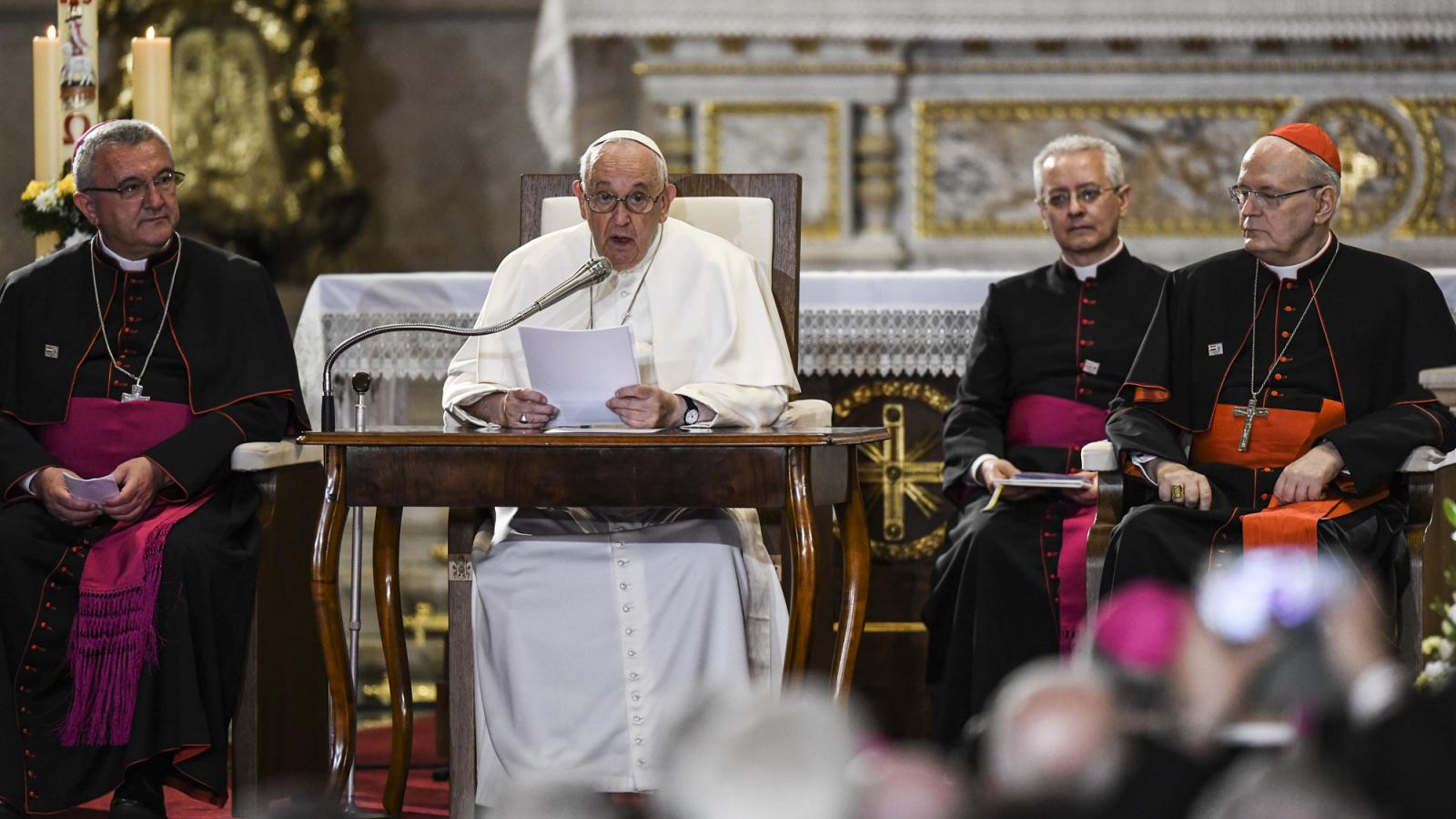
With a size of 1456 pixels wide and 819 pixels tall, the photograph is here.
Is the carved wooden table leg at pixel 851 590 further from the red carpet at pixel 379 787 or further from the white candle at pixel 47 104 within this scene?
the white candle at pixel 47 104

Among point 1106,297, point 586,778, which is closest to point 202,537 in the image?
point 586,778

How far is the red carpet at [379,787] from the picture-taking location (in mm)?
4152

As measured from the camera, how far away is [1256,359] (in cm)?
404

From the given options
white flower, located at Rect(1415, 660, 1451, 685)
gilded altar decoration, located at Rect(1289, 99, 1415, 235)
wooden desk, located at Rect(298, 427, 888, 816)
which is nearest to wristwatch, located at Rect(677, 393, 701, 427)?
wooden desk, located at Rect(298, 427, 888, 816)

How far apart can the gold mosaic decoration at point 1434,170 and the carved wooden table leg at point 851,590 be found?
3722 mm

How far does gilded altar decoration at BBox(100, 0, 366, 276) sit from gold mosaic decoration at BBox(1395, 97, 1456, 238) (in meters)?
4.92

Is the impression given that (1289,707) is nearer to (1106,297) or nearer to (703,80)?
(1106,297)

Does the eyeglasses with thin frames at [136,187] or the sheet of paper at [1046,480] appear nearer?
the sheet of paper at [1046,480]

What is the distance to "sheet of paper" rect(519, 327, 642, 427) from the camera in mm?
3523

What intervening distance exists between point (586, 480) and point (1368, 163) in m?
4.35

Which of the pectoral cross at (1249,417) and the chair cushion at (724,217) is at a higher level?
the chair cushion at (724,217)

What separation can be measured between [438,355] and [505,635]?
1.47 metres

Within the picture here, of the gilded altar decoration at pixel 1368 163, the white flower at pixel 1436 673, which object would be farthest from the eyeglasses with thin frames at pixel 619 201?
Answer: the gilded altar decoration at pixel 1368 163

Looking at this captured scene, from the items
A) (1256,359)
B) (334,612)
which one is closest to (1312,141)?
(1256,359)
